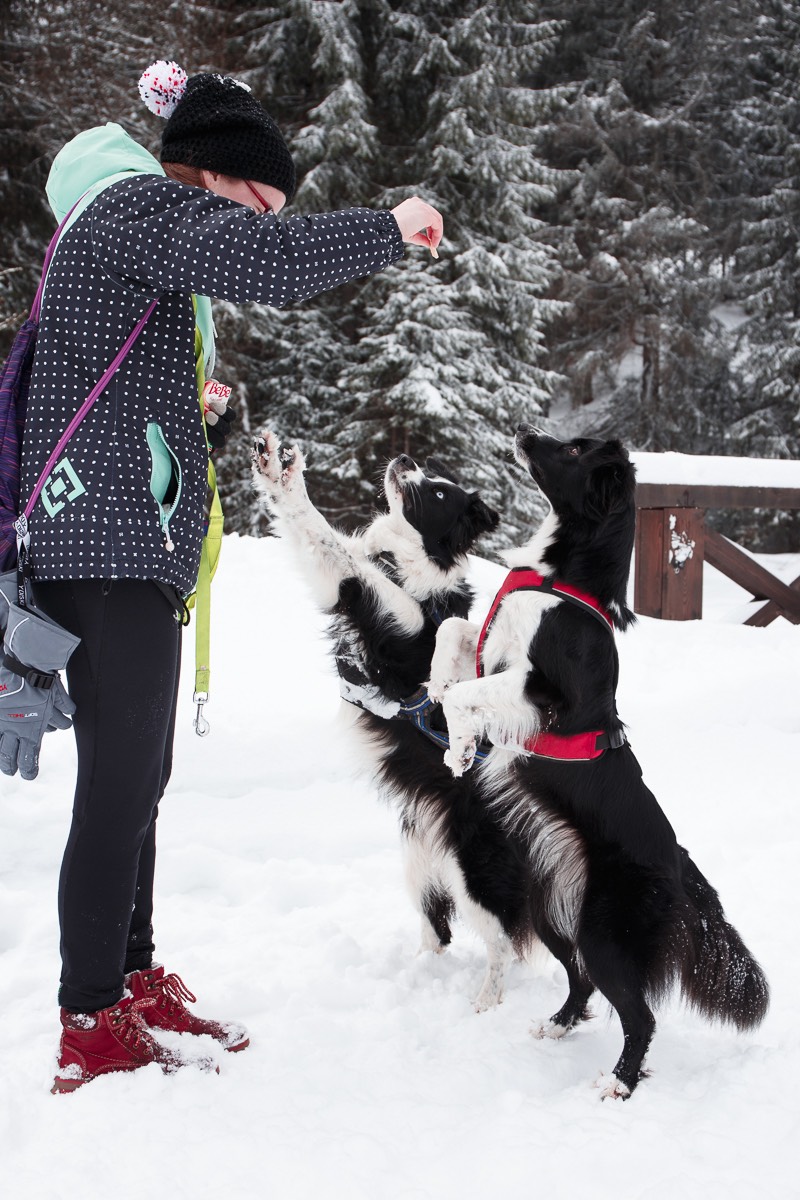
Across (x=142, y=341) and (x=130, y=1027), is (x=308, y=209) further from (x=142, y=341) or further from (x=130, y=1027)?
(x=130, y=1027)

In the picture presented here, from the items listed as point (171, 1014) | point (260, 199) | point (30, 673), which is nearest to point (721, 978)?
point (171, 1014)

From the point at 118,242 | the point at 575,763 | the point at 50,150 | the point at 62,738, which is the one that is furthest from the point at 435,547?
the point at 50,150

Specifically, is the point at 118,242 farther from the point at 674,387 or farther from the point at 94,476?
the point at 674,387

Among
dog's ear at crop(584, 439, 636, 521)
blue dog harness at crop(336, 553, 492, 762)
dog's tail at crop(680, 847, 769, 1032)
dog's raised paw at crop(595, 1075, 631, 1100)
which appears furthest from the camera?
blue dog harness at crop(336, 553, 492, 762)

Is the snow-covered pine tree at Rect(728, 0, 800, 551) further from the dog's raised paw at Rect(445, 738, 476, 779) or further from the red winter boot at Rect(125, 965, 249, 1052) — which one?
the red winter boot at Rect(125, 965, 249, 1052)

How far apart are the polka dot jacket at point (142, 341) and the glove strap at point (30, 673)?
182 millimetres

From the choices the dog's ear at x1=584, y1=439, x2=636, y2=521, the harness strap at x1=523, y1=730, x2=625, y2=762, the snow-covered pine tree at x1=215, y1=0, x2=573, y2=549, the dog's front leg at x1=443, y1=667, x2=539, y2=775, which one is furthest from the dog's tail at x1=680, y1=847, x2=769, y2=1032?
the snow-covered pine tree at x1=215, y1=0, x2=573, y2=549

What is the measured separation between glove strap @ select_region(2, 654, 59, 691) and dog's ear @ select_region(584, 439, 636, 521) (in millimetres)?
1488

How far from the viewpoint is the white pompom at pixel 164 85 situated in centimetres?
184

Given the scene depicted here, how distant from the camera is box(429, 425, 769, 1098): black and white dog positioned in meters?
2.13

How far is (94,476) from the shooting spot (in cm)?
171

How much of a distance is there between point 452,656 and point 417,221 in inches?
50.5

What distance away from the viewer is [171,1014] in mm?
2029

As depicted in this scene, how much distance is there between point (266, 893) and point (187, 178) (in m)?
2.19
